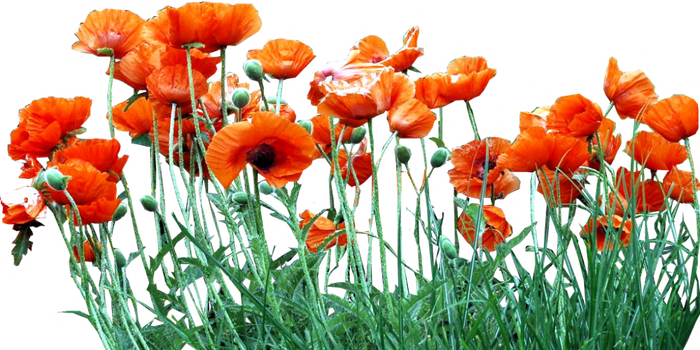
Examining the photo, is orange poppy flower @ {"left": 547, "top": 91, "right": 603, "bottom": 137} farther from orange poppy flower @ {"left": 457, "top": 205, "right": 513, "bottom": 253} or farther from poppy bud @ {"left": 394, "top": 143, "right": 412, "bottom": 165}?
poppy bud @ {"left": 394, "top": 143, "right": 412, "bottom": 165}

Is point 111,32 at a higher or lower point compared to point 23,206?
higher

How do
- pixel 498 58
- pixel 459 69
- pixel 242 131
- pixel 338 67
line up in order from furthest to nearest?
pixel 498 58, pixel 459 69, pixel 338 67, pixel 242 131

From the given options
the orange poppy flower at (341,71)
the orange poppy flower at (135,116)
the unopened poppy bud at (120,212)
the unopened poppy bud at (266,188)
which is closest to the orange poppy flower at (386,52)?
the orange poppy flower at (341,71)

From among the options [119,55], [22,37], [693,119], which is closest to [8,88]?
[22,37]

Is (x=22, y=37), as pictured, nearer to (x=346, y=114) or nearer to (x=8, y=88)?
(x=8, y=88)

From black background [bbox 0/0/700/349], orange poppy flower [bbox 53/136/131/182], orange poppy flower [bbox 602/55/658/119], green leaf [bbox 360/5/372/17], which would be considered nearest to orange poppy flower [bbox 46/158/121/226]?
orange poppy flower [bbox 53/136/131/182]

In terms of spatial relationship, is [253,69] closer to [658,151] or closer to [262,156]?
[262,156]

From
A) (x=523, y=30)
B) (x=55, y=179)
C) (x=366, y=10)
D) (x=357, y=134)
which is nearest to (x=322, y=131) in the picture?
(x=357, y=134)
